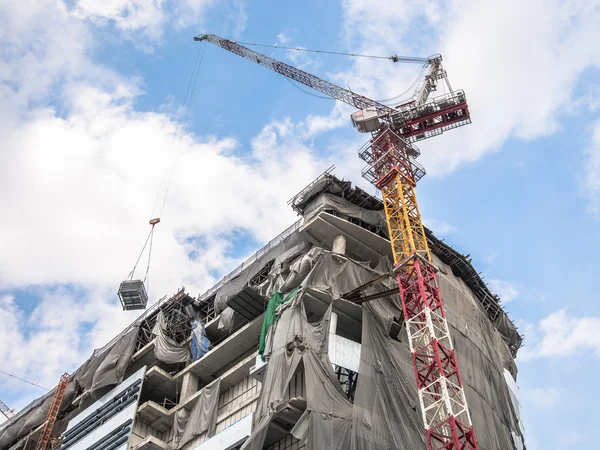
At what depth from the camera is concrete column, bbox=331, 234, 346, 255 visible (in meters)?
48.9

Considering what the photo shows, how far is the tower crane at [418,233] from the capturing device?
125 ft

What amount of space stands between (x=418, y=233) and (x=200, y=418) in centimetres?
1935

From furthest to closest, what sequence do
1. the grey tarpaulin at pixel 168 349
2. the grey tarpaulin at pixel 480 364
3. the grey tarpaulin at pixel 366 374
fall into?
the grey tarpaulin at pixel 168 349
the grey tarpaulin at pixel 480 364
the grey tarpaulin at pixel 366 374

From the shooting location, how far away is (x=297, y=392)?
40.1 meters

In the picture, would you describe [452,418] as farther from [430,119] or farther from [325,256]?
[430,119]

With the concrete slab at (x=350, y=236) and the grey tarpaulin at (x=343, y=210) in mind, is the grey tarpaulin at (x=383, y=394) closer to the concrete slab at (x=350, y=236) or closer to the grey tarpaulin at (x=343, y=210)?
the concrete slab at (x=350, y=236)

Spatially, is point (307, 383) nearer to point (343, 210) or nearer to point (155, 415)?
point (343, 210)

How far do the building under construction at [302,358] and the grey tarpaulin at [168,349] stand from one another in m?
0.11

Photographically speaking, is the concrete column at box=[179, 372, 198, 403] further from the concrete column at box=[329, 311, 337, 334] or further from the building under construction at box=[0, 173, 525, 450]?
the concrete column at box=[329, 311, 337, 334]

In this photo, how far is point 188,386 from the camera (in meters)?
51.3

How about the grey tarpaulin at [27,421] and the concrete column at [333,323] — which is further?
the grey tarpaulin at [27,421]

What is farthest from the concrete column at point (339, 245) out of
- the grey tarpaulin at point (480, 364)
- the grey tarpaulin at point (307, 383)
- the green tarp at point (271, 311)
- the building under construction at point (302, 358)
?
the grey tarpaulin at point (480, 364)

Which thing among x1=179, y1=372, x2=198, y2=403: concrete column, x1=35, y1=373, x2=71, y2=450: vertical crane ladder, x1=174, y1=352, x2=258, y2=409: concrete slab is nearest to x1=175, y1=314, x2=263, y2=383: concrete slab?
x1=179, y1=372, x2=198, y2=403: concrete column

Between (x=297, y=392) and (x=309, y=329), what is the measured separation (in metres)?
3.79
